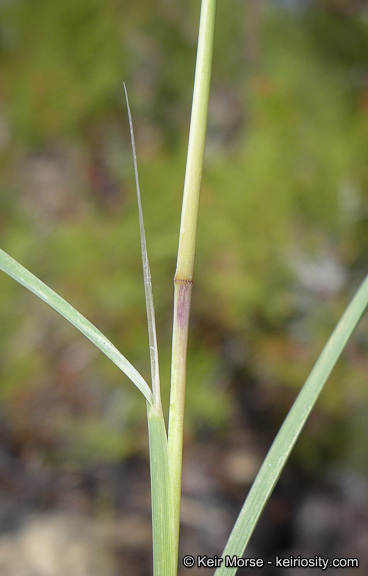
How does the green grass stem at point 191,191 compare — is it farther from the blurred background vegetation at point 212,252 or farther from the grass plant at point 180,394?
the blurred background vegetation at point 212,252

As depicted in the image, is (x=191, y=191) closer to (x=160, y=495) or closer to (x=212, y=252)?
(x=160, y=495)

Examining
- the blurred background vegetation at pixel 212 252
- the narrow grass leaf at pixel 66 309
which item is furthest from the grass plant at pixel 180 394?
the blurred background vegetation at pixel 212 252

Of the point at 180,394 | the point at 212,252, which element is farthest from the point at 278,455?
the point at 212,252

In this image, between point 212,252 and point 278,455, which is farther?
point 212,252

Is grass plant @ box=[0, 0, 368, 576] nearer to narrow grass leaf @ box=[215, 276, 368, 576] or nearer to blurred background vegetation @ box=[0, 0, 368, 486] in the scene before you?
narrow grass leaf @ box=[215, 276, 368, 576]

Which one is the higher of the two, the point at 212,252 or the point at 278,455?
the point at 212,252

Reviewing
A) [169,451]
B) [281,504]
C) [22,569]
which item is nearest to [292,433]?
[169,451]

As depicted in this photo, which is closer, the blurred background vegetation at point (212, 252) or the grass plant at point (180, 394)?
the grass plant at point (180, 394)
